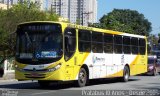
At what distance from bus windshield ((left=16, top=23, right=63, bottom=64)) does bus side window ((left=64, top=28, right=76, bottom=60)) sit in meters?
0.33

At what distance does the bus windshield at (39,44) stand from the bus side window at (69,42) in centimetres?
33

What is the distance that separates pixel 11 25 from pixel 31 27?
49.0ft

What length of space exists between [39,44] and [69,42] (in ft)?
4.70

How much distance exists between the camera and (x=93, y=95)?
1800cm

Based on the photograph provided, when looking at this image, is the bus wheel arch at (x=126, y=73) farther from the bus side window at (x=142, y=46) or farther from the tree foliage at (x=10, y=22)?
the tree foliage at (x=10, y=22)

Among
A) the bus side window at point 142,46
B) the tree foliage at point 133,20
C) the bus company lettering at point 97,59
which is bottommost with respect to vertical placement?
the bus company lettering at point 97,59

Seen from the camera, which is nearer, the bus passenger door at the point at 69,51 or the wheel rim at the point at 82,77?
the bus passenger door at the point at 69,51

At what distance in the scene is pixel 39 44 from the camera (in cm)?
2133

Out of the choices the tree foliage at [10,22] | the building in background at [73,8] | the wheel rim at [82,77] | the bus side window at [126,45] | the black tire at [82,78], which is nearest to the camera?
the black tire at [82,78]

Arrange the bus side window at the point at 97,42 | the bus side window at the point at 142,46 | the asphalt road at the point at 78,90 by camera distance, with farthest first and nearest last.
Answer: the bus side window at the point at 142,46, the bus side window at the point at 97,42, the asphalt road at the point at 78,90

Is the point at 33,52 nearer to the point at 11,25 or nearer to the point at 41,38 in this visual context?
the point at 41,38

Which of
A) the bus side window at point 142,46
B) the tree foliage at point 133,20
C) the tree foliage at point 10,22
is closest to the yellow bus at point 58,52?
the bus side window at point 142,46

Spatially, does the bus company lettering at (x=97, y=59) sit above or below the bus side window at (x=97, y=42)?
below

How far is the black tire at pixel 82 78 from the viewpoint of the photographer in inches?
897
